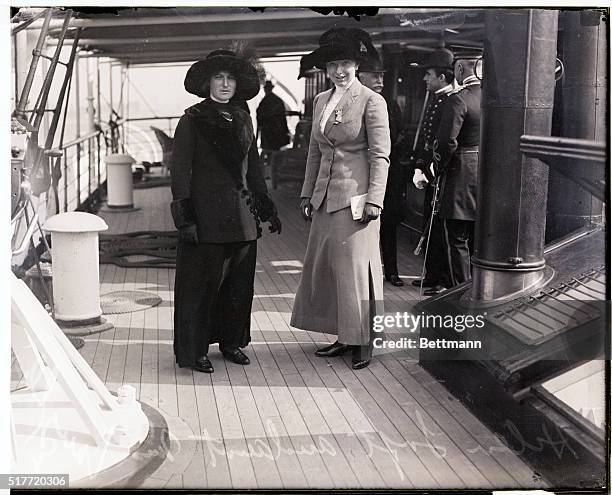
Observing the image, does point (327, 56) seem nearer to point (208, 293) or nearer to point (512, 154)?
point (512, 154)

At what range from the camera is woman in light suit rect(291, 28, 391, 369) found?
201 inches

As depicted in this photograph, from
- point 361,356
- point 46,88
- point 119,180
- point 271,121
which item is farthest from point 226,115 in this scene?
point 361,356

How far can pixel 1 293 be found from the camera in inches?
177

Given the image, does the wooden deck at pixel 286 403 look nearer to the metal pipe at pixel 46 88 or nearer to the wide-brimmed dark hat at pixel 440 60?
the metal pipe at pixel 46 88

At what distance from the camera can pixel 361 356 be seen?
521cm

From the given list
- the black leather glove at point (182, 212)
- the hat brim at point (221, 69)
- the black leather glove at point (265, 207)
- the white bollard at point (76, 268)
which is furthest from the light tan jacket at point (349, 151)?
the white bollard at point (76, 268)

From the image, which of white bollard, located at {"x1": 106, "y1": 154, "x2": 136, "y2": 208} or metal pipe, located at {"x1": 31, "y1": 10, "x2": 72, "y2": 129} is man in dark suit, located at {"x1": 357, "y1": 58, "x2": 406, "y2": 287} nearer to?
white bollard, located at {"x1": 106, "y1": 154, "x2": 136, "y2": 208}

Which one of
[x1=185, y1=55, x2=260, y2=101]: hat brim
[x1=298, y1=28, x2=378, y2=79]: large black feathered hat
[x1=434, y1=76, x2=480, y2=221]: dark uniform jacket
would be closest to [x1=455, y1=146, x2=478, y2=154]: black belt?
[x1=434, y1=76, x2=480, y2=221]: dark uniform jacket

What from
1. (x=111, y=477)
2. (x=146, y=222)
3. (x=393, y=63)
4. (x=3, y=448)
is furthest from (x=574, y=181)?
(x=3, y=448)

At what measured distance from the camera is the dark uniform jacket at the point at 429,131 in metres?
5.32

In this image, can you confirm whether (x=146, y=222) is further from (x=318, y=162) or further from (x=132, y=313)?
(x=318, y=162)

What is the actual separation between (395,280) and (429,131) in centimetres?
87

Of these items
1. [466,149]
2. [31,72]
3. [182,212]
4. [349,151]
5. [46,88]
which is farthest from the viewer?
[466,149]

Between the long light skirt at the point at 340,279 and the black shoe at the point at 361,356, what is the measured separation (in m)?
0.06
